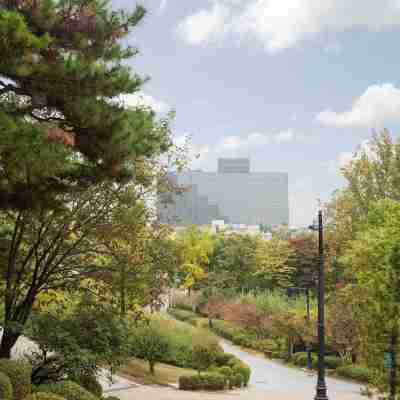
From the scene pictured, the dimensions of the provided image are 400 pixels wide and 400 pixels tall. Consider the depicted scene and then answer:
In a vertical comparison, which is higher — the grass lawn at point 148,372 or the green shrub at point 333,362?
the grass lawn at point 148,372

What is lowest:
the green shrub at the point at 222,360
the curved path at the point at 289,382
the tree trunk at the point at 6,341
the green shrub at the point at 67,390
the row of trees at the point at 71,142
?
the curved path at the point at 289,382

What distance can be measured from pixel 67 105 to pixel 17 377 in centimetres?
433

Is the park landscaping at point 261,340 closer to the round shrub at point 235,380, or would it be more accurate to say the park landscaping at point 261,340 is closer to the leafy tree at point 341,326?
the leafy tree at point 341,326

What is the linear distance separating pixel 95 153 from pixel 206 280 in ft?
152

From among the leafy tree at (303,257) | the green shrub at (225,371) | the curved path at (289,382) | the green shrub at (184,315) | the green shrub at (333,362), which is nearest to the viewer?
the curved path at (289,382)

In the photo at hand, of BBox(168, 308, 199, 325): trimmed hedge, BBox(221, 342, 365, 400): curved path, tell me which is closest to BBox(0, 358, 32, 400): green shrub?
BBox(221, 342, 365, 400): curved path

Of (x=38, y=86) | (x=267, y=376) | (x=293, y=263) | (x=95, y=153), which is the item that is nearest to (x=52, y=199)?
(x=95, y=153)

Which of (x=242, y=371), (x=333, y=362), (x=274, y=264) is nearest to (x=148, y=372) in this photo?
(x=242, y=371)

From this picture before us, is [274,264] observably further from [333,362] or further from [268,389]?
[268,389]

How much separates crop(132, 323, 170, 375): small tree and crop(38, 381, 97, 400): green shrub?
34.7 feet

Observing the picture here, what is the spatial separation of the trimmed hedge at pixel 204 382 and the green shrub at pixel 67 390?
34.9ft

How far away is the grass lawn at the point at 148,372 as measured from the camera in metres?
20.8

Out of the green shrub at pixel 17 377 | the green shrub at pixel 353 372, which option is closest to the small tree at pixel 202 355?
the green shrub at pixel 353 372

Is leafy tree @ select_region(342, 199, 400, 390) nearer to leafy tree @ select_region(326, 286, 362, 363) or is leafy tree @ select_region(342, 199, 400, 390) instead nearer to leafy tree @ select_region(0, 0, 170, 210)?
leafy tree @ select_region(0, 0, 170, 210)
